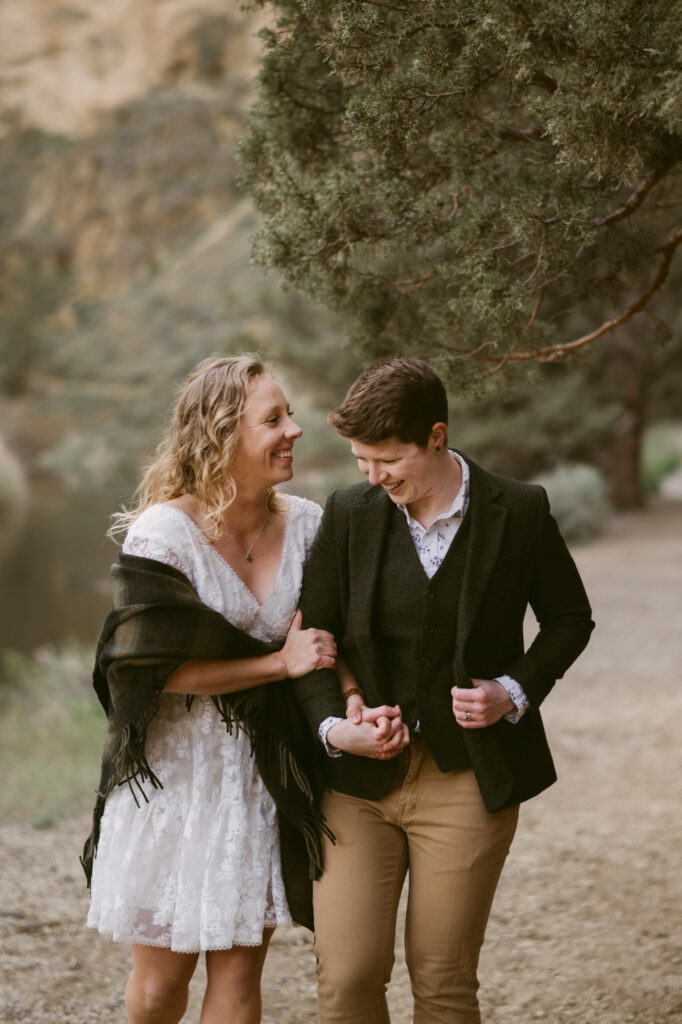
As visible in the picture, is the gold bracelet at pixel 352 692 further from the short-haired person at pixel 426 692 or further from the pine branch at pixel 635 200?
the pine branch at pixel 635 200

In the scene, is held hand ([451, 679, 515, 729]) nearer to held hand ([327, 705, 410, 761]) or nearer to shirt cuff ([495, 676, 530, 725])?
shirt cuff ([495, 676, 530, 725])

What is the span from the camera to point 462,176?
3.12 metres

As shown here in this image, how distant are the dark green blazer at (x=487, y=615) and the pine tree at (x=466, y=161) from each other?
2.11 ft

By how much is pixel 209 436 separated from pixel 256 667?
1.95ft

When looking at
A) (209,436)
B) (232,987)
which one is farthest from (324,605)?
(232,987)

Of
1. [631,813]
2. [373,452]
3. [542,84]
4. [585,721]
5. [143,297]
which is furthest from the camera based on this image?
[143,297]

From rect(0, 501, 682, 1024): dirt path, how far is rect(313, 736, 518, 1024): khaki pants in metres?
1.47

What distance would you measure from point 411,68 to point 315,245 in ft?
1.92

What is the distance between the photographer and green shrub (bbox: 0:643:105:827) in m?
6.88

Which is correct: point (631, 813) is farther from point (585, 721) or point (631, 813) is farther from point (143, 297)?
point (143, 297)

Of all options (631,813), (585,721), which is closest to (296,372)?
(585,721)

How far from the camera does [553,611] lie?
8.84 ft

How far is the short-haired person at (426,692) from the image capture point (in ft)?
8.32

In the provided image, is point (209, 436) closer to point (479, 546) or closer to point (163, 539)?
point (163, 539)
